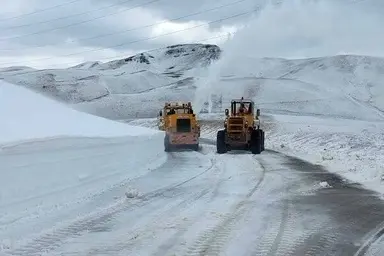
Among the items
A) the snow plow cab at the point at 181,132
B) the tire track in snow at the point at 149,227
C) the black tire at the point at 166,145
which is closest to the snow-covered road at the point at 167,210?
the tire track in snow at the point at 149,227

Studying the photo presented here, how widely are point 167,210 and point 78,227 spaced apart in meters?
2.26

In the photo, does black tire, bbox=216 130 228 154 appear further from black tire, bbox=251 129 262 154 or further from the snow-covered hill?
the snow-covered hill

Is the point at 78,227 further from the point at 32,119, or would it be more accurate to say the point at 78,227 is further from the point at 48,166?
the point at 32,119

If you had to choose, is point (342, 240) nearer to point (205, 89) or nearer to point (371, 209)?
point (371, 209)

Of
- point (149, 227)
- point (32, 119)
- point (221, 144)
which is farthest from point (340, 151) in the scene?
point (149, 227)

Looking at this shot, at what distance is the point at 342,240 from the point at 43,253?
418cm

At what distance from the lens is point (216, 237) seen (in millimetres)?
8742

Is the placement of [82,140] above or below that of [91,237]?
above

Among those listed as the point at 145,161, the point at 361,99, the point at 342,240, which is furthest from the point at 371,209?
the point at 361,99

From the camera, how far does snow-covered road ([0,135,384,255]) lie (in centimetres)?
827

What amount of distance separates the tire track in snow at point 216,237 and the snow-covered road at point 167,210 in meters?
0.01

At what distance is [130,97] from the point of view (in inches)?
5020

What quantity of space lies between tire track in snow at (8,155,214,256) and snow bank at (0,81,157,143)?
7.49 ft

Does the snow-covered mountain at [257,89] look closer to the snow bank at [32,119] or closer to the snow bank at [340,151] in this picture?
the snow bank at [340,151]
